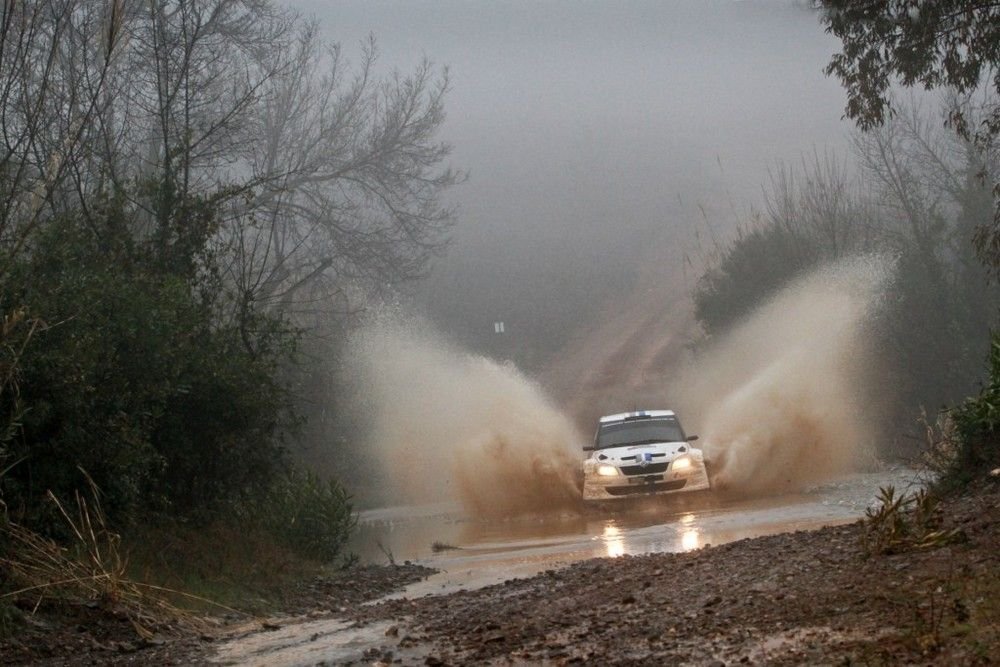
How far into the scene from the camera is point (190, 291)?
18141 millimetres

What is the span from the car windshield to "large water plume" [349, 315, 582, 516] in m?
1.60

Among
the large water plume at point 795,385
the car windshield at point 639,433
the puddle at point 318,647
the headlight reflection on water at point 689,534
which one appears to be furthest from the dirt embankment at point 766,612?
the large water plume at point 795,385

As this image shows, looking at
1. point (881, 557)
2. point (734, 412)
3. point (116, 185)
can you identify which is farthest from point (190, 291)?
point (734, 412)

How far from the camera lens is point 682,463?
22719 millimetres

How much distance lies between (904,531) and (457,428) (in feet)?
78.2

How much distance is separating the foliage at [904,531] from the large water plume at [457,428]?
626 inches

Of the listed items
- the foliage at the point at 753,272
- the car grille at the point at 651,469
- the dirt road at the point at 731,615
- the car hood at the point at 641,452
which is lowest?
the dirt road at the point at 731,615

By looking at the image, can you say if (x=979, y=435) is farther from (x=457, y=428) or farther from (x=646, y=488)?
(x=457, y=428)

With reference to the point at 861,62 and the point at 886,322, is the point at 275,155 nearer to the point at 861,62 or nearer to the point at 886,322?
the point at 886,322

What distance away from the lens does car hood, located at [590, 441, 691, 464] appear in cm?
2266

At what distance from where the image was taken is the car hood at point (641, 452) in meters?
22.7

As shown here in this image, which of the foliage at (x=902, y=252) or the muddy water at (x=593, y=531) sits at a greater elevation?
the foliage at (x=902, y=252)

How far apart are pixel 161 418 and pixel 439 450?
21.6m

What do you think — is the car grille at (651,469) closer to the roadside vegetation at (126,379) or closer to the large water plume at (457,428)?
the large water plume at (457,428)
